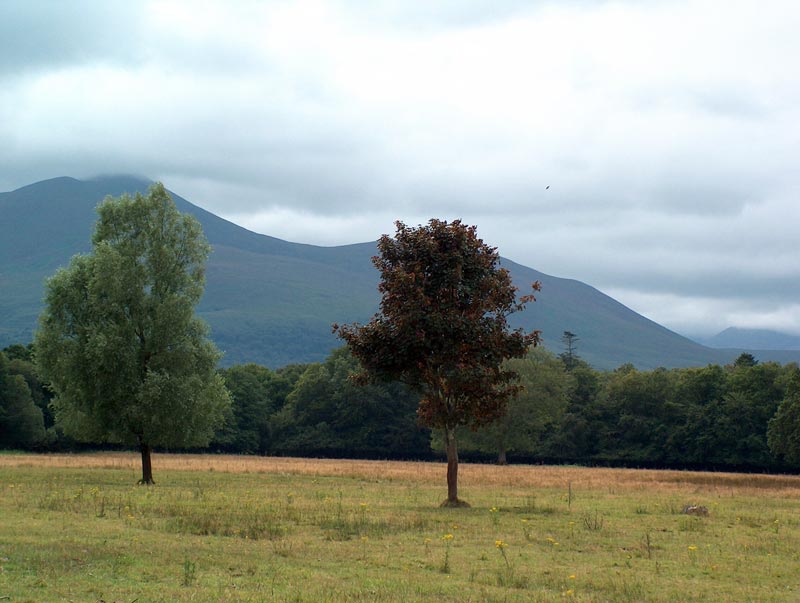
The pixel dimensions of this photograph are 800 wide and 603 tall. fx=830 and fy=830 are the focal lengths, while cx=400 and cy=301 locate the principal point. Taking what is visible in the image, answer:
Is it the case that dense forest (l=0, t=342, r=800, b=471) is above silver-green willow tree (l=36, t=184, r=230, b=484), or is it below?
below

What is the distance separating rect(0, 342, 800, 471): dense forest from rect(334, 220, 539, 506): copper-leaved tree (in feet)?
189

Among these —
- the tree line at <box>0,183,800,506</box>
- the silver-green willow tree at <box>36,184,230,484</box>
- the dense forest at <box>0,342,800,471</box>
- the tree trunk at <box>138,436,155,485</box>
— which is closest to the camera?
the tree line at <box>0,183,800,506</box>

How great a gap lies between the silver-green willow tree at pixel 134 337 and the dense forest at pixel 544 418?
44.7 meters

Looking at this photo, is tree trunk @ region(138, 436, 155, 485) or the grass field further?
tree trunk @ region(138, 436, 155, 485)

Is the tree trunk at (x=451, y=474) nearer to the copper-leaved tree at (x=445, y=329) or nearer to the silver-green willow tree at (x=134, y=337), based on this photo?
the copper-leaved tree at (x=445, y=329)

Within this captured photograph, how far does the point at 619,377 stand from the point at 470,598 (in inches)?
4677

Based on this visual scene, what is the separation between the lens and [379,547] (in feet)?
67.4

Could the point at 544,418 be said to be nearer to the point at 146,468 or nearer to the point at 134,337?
the point at 134,337

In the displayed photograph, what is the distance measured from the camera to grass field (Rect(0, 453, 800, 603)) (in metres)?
15.4

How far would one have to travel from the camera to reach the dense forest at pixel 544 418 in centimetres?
9950

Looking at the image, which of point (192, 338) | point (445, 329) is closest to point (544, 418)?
point (192, 338)

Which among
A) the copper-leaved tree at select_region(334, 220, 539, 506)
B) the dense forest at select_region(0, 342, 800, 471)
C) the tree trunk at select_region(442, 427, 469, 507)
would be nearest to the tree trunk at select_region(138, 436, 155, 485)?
the copper-leaved tree at select_region(334, 220, 539, 506)

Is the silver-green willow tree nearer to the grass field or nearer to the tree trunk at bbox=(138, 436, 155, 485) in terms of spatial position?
the tree trunk at bbox=(138, 436, 155, 485)

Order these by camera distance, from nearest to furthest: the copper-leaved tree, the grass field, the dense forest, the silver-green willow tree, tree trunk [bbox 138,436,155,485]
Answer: the grass field, the copper-leaved tree, tree trunk [bbox 138,436,155,485], the silver-green willow tree, the dense forest
